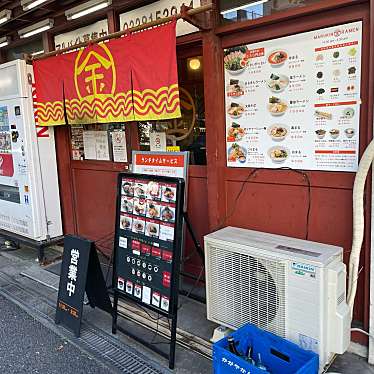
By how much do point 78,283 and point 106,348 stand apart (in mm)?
633

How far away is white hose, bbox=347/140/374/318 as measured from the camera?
2.57 m

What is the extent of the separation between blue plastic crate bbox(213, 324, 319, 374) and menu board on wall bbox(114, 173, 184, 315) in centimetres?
62

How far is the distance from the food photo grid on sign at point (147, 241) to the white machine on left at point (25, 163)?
2222 mm

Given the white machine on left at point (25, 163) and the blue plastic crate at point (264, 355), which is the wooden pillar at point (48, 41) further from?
the blue plastic crate at point (264, 355)

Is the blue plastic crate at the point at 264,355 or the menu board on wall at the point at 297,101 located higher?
the menu board on wall at the point at 297,101

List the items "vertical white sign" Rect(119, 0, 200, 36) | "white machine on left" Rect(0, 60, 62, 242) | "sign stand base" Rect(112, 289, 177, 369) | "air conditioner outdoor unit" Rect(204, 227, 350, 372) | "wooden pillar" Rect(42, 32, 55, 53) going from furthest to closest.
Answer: "wooden pillar" Rect(42, 32, 55, 53) < "white machine on left" Rect(0, 60, 62, 242) < "vertical white sign" Rect(119, 0, 200, 36) < "sign stand base" Rect(112, 289, 177, 369) < "air conditioner outdoor unit" Rect(204, 227, 350, 372)

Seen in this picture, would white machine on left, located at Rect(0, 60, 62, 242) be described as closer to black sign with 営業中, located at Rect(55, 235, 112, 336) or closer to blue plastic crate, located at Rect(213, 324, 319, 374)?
black sign with 営業中, located at Rect(55, 235, 112, 336)

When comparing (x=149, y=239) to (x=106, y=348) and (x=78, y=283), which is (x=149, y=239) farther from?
(x=106, y=348)

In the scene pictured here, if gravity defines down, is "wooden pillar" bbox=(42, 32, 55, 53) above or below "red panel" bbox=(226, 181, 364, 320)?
above

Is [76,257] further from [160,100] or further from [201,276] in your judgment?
[160,100]

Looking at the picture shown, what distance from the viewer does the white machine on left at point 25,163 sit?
16.4 ft

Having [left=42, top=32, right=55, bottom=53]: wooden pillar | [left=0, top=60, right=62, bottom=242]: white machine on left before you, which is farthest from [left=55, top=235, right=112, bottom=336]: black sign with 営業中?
[left=42, top=32, right=55, bottom=53]: wooden pillar

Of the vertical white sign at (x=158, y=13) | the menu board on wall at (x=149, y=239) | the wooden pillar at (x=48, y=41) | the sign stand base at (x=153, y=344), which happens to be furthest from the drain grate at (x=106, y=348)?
the wooden pillar at (x=48, y=41)

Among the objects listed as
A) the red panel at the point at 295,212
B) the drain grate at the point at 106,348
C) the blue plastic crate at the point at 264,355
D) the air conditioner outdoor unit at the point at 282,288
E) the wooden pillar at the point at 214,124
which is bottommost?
the drain grate at the point at 106,348
